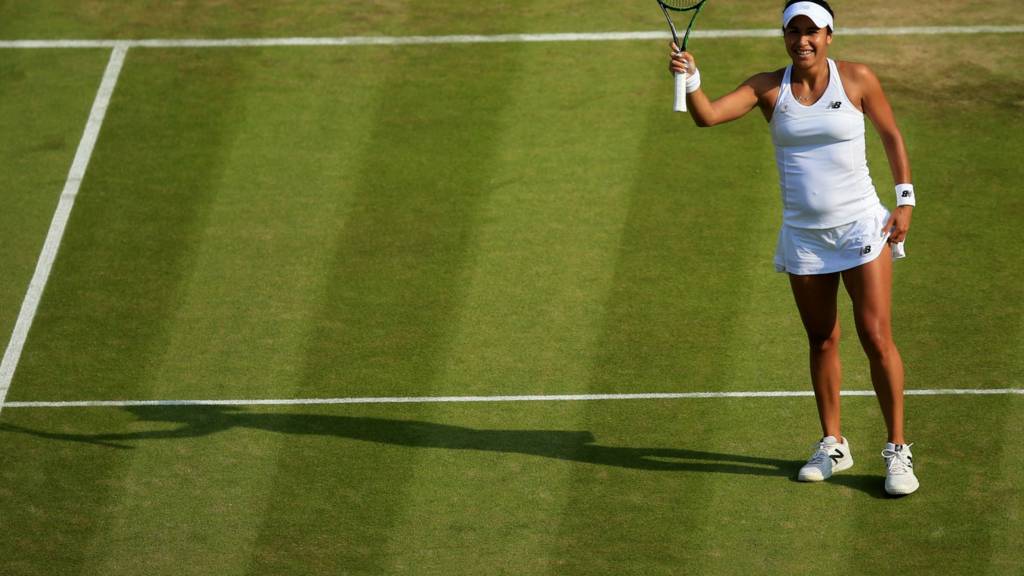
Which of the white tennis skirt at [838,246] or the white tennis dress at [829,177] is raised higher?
the white tennis dress at [829,177]

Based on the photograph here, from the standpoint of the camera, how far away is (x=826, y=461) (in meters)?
7.63

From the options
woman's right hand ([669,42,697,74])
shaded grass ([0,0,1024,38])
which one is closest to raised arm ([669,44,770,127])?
woman's right hand ([669,42,697,74])

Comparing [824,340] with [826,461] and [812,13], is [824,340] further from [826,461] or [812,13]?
[812,13]

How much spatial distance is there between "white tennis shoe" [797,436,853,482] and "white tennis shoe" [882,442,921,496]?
0.79 feet

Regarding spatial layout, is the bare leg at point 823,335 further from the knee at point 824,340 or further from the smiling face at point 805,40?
the smiling face at point 805,40

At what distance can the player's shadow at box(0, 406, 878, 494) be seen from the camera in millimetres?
7887

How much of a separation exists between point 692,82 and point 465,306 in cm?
282

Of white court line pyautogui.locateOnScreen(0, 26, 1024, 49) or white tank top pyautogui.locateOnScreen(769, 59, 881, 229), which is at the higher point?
white court line pyautogui.locateOnScreen(0, 26, 1024, 49)

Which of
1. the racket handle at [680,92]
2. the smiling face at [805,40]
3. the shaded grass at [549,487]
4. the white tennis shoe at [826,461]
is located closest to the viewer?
the racket handle at [680,92]

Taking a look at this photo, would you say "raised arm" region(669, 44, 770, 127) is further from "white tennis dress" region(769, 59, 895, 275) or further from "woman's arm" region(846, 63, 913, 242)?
"woman's arm" region(846, 63, 913, 242)

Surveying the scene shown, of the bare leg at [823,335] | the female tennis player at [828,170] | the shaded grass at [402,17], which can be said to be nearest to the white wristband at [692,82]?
the female tennis player at [828,170]

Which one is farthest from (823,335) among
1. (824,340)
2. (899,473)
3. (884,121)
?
(884,121)

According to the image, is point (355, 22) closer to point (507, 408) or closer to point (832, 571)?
point (507, 408)

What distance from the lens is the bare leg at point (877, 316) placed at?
7117 mm
